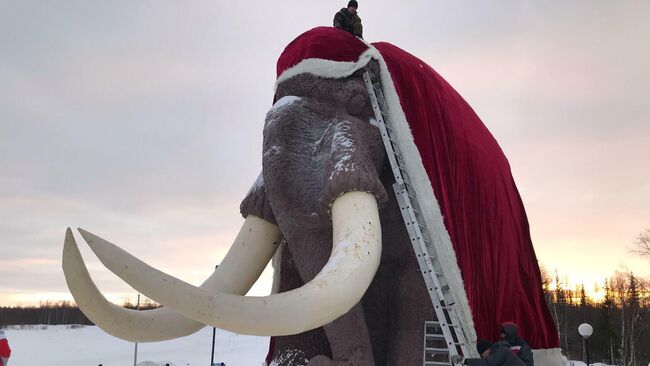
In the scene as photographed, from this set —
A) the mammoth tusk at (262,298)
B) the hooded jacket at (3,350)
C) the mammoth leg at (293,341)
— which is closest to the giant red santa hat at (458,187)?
the mammoth tusk at (262,298)

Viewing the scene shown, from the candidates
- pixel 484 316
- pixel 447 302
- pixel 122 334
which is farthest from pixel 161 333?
pixel 484 316

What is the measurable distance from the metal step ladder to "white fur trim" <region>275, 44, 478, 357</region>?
51 mm

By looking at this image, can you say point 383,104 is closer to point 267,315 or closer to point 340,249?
point 340,249

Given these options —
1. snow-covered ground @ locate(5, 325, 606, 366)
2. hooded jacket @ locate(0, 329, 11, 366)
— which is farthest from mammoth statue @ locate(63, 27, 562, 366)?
snow-covered ground @ locate(5, 325, 606, 366)

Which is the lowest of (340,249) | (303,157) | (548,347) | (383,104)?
(548,347)

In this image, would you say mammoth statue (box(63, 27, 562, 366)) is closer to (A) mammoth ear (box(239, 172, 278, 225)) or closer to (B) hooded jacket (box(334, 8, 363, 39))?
(A) mammoth ear (box(239, 172, 278, 225))

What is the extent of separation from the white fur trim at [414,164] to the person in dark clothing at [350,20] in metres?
0.82

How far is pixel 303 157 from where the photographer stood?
4344mm

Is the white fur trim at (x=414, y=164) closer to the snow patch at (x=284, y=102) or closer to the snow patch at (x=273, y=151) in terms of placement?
the snow patch at (x=284, y=102)

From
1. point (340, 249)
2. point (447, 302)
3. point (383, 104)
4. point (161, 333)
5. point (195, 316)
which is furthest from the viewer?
point (383, 104)

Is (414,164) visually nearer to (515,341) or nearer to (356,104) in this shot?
(356,104)

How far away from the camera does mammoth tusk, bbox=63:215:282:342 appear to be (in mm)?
3584

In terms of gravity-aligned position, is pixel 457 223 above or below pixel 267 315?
above

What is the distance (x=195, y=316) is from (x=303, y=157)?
180cm
